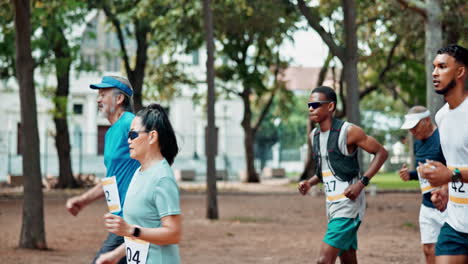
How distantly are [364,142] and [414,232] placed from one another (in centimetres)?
863

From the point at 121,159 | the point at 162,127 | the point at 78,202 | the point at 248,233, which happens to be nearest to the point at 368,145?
the point at 121,159

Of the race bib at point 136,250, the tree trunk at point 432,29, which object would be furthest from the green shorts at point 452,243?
the tree trunk at point 432,29

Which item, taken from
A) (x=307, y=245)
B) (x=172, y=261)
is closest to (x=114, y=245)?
(x=172, y=261)

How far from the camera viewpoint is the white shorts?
7.38 m

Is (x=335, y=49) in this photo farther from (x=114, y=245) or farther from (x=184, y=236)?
(x=114, y=245)

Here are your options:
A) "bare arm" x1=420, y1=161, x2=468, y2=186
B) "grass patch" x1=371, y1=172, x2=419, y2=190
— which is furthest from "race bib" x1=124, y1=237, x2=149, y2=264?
"grass patch" x1=371, y1=172, x2=419, y2=190

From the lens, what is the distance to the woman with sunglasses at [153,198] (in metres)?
3.75

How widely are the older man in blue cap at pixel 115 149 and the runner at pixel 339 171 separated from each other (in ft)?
6.52

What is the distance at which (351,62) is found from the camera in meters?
14.7

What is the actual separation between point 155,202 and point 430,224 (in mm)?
4342

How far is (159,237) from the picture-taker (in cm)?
370

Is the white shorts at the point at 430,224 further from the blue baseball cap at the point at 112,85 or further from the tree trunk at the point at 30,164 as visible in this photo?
the tree trunk at the point at 30,164

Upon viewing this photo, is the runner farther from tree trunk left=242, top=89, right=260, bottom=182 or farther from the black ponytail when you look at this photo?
tree trunk left=242, top=89, right=260, bottom=182

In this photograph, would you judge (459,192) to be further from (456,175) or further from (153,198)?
(153,198)
